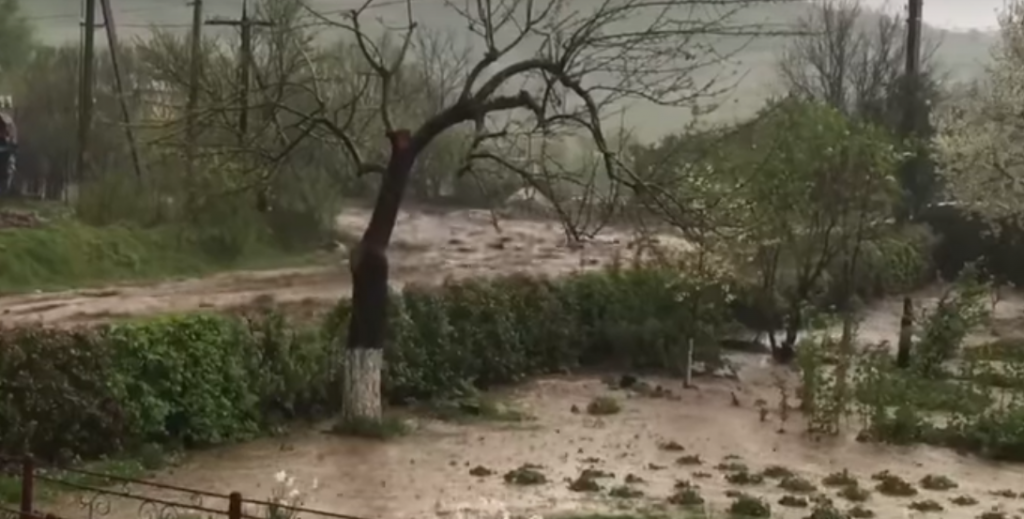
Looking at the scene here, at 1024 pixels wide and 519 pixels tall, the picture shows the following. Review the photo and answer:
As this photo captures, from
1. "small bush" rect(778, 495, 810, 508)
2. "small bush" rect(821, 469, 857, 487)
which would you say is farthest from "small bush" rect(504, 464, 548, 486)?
"small bush" rect(821, 469, 857, 487)

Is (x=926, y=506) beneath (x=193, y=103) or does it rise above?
beneath

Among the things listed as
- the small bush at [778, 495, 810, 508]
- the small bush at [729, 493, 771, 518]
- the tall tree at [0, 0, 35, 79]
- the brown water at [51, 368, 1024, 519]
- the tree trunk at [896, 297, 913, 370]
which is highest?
the tall tree at [0, 0, 35, 79]

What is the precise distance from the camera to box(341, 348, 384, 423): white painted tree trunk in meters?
18.2

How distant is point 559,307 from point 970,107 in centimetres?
1482

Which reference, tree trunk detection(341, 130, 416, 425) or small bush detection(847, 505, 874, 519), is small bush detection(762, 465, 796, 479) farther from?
tree trunk detection(341, 130, 416, 425)

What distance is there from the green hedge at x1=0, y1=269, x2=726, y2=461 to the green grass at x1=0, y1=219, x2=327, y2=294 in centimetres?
539

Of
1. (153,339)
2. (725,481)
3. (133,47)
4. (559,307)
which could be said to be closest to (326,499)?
(153,339)

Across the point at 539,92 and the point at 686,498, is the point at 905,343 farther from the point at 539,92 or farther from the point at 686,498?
the point at 686,498

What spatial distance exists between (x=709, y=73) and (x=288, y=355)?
7.16 m

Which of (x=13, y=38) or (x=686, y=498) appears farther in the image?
(x=13, y=38)

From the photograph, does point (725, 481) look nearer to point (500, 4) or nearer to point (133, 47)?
point (500, 4)

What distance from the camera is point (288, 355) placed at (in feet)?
61.1

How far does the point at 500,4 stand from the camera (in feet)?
61.9

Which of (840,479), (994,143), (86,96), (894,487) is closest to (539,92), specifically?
(840,479)
